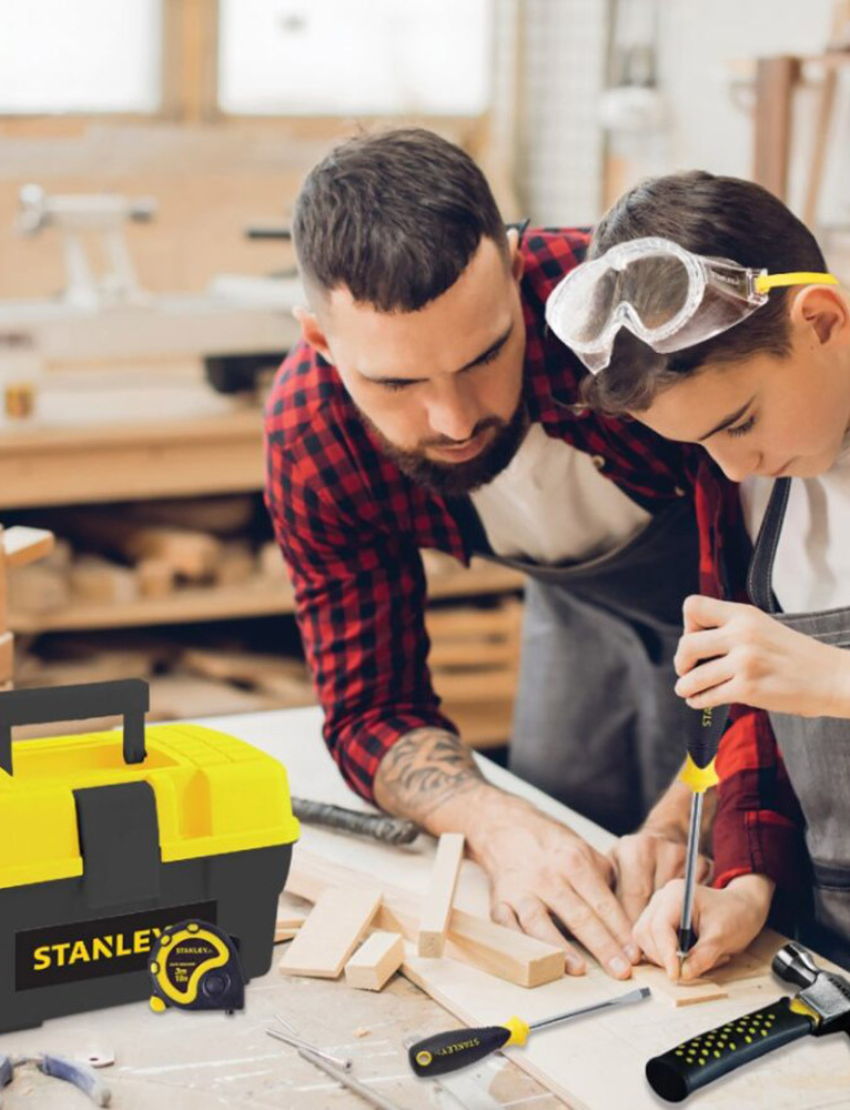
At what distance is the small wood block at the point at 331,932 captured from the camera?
124cm

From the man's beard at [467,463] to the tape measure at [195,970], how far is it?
576 millimetres

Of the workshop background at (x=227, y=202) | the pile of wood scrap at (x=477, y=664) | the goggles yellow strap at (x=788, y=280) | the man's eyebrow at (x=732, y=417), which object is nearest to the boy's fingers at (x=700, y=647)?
the man's eyebrow at (x=732, y=417)

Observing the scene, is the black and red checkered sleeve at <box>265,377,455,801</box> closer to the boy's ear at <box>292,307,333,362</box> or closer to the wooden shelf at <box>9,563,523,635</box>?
the boy's ear at <box>292,307,333,362</box>

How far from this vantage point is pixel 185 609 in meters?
3.07

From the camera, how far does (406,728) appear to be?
1708 mm

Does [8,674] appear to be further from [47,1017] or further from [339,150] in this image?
[339,150]

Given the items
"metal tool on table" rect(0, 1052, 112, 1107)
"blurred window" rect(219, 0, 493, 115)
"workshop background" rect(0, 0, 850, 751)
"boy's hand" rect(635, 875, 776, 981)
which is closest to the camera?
"metal tool on table" rect(0, 1052, 112, 1107)

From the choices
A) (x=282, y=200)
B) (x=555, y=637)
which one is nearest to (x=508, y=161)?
(x=282, y=200)

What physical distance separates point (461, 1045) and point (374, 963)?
0.15 m

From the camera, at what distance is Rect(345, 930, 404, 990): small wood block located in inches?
48.1

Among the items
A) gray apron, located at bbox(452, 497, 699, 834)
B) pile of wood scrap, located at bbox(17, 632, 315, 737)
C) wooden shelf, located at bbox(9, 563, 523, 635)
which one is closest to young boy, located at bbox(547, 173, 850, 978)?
gray apron, located at bbox(452, 497, 699, 834)

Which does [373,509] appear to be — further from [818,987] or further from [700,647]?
[818,987]

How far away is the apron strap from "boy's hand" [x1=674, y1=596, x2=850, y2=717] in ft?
0.84

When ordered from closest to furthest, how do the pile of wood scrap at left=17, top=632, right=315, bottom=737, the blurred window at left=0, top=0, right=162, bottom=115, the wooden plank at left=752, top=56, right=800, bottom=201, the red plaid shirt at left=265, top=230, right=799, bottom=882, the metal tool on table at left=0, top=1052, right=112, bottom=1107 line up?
1. the metal tool on table at left=0, top=1052, right=112, bottom=1107
2. the red plaid shirt at left=265, top=230, right=799, bottom=882
3. the wooden plank at left=752, top=56, right=800, bottom=201
4. the pile of wood scrap at left=17, top=632, right=315, bottom=737
5. the blurred window at left=0, top=0, right=162, bottom=115
